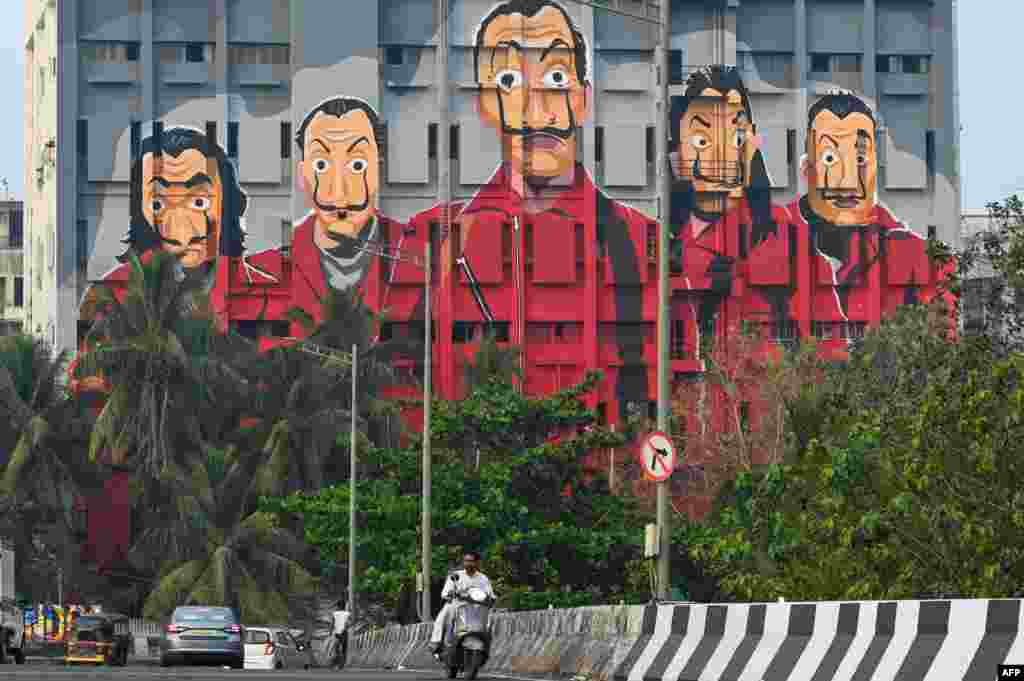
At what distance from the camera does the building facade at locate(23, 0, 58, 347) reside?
85.2 metres

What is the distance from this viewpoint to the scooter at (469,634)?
25.1m

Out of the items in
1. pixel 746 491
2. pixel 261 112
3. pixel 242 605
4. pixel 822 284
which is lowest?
pixel 242 605

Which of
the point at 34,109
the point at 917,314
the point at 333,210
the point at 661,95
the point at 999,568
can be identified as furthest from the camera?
the point at 34,109

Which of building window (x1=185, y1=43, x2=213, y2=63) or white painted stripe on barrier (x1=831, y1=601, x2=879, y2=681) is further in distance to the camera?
building window (x1=185, y1=43, x2=213, y2=63)

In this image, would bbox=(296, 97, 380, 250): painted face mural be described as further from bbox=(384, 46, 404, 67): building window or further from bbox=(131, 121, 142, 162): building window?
bbox=(131, 121, 142, 162): building window


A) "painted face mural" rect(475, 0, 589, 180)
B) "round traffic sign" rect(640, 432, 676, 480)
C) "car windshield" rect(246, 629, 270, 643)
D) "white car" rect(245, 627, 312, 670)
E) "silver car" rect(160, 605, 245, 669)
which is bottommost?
"white car" rect(245, 627, 312, 670)

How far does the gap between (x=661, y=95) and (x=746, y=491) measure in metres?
23.4

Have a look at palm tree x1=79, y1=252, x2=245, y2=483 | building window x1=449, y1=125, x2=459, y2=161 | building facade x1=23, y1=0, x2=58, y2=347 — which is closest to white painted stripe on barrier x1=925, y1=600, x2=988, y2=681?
palm tree x1=79, y1=252, x2=245, y2=483

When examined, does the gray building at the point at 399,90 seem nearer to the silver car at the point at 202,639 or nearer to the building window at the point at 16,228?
the building window at the point at 16,228

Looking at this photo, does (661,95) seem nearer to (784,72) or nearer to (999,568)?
(999,568)

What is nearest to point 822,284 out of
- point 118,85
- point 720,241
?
point 720,241

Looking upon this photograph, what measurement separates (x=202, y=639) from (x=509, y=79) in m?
44.1

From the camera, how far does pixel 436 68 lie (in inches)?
3403

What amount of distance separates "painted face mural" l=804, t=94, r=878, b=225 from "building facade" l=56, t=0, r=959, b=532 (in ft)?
0.25
